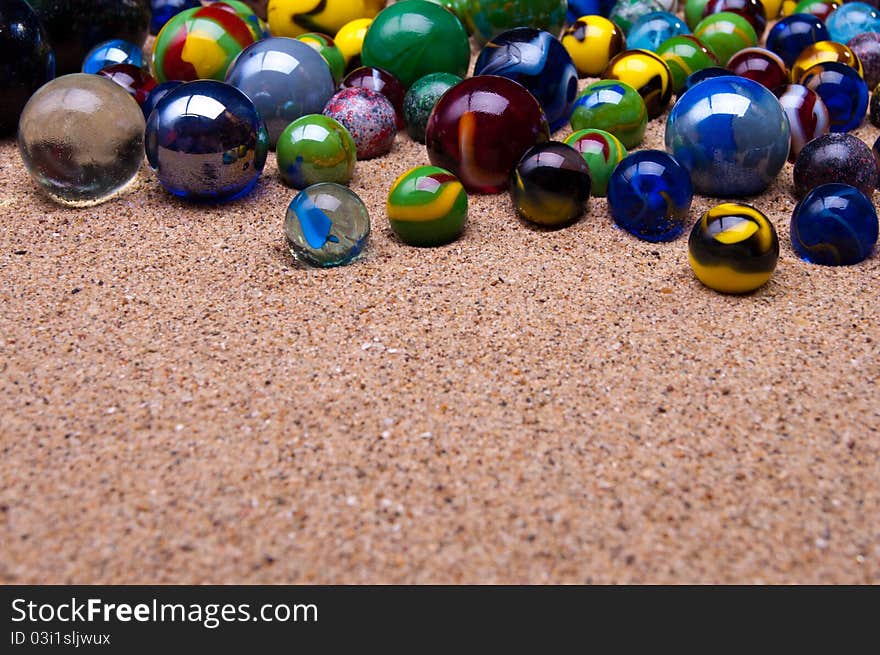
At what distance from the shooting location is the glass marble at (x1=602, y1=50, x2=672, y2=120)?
178 inches

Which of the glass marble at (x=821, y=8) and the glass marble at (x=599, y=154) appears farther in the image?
the glass marble at (x=821, y=8)

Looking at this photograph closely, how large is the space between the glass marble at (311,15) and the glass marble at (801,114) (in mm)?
2674

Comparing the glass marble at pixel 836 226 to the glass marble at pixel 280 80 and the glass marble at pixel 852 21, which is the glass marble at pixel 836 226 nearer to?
the glass marble at pixel 280 80

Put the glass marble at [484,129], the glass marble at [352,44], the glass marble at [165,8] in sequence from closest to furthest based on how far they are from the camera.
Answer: the glass marble at [484,129] < the glass marble at [352,44] < the glass marble at [165,8]

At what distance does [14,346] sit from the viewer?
9.33 ft

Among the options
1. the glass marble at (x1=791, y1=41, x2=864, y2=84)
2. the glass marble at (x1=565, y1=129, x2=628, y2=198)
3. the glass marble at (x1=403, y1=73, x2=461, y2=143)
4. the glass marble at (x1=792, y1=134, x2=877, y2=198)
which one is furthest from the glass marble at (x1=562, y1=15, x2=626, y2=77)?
the glass marble at (x1=792, y1=134, x2=877, y2=198)

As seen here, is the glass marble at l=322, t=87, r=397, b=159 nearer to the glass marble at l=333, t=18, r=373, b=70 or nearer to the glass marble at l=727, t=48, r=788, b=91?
the glass marble at l=333, t=18, r=373, b=70

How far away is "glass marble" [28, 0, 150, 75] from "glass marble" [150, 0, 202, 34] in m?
0.56

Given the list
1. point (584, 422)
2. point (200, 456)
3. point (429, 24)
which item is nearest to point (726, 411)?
point (584, 422)

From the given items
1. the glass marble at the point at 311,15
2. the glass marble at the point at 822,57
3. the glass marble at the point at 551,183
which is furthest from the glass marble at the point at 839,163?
the glass marble at the point at 311,15

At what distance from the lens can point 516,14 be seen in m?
5.20

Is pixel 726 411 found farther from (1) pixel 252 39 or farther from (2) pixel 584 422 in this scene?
(1) pixel 252 39

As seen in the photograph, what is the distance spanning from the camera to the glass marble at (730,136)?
11.9ft
